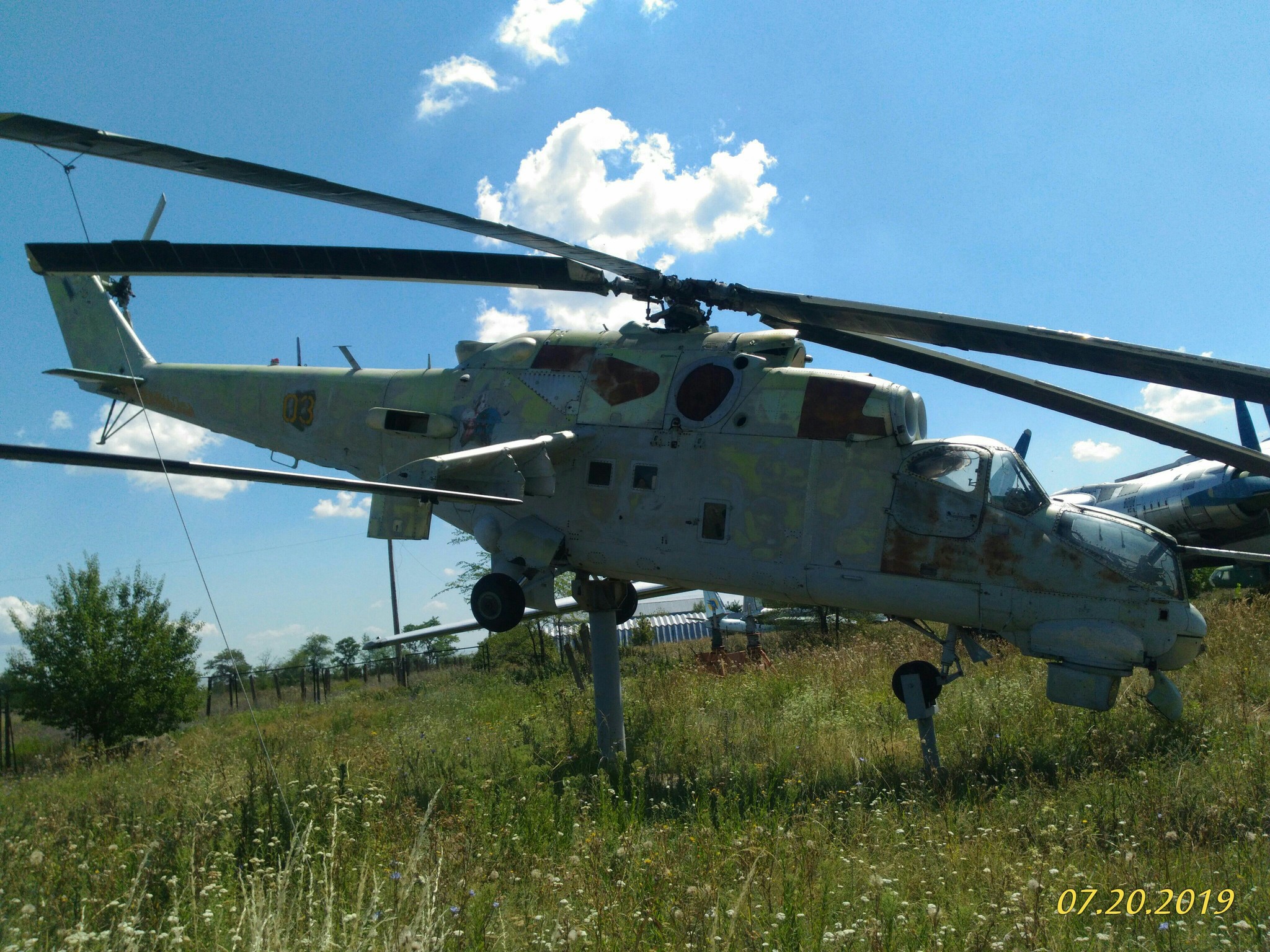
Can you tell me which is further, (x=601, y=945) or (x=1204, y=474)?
(x=1204, y=474)

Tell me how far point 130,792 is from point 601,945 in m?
6.98

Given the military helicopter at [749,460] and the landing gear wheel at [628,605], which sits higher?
the military helicopter at [749,460]

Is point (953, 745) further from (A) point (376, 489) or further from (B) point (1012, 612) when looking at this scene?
(A) point (376, 489)

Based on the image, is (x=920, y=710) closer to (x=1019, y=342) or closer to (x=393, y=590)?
(x=1019, y=342)

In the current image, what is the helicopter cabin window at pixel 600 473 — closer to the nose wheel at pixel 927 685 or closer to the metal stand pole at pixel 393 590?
the nose wheel at pixel 927 685

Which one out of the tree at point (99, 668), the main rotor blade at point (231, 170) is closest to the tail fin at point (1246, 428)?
the main rotor blade at point (231, 170)

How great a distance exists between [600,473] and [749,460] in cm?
156

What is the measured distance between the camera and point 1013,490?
6965 millimetres

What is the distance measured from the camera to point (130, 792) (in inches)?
317

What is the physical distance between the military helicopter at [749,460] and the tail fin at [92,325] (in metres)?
4.27

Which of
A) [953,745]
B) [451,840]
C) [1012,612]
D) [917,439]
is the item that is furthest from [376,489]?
[953,745]

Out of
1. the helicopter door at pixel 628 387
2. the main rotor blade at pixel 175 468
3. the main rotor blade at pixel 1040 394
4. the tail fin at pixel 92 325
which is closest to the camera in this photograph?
the main rotor blade at pixel 175 468

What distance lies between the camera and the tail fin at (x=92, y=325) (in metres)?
11.6

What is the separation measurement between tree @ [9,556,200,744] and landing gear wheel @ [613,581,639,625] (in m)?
17.0
